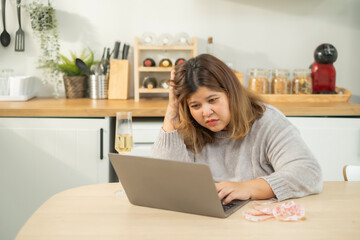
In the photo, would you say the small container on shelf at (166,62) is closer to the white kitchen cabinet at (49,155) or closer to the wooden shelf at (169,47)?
the wooden shelf at (169,47)

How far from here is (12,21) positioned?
320 cm

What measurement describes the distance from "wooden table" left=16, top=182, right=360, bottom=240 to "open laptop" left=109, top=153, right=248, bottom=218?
0.02 meters

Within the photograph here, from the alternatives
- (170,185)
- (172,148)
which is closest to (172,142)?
(172,148)

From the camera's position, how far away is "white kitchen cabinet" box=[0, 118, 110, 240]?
2.69 metres

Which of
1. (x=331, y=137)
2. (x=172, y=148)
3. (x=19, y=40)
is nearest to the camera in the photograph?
(x=172, y=148)

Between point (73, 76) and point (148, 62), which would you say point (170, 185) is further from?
point (73, 76)

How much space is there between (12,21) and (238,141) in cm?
200

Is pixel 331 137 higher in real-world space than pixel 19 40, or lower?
lower

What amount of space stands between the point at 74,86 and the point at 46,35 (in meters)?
0.36

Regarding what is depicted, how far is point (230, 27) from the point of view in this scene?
10.8 ft

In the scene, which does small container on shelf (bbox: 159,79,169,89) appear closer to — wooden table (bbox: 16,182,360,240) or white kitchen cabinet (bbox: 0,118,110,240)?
white kitchen cabinet (bbox: 0,118,110,240)

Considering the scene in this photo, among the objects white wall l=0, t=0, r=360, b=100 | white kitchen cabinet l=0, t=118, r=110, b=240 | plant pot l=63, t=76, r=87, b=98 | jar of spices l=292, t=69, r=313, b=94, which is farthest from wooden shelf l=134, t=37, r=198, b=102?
jar of spices l=292, t=69, r=313, b=94

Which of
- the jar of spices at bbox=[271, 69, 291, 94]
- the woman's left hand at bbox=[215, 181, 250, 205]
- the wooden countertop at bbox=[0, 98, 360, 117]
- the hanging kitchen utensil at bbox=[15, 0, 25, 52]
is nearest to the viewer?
the woman's left hand at bbox=[215, 181, 250, 205]

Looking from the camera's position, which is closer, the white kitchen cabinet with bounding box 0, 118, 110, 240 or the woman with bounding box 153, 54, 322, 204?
the woman with bounding box 153, 54, 322, 204
